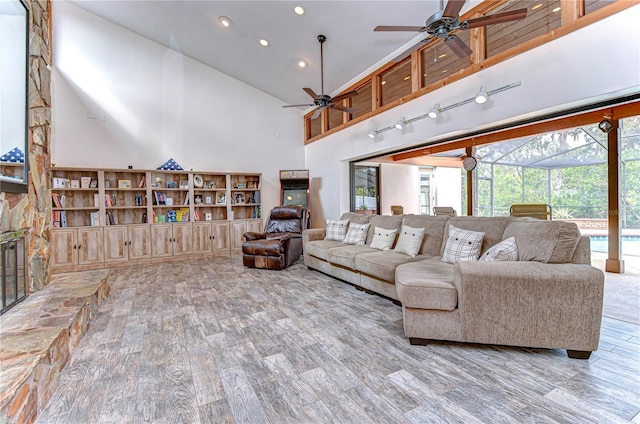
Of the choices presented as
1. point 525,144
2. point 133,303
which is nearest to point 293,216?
point 133,303

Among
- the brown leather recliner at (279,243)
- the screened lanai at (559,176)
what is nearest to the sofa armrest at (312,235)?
the brown leather recliner at (279,243)

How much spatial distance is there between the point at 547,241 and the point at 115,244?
6323 mm

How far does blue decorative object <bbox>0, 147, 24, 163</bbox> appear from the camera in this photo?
7.44ft

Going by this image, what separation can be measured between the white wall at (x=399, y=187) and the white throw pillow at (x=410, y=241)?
11.2 feet

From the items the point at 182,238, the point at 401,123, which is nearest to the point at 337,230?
the point at 401,123

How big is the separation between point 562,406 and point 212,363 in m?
2.13

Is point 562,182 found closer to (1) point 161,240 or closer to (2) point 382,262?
(2) point 382,262

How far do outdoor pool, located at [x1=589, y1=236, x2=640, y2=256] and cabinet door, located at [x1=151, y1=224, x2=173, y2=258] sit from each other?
8436 millimetres

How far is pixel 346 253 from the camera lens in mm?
3785

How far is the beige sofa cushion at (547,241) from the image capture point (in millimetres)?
2238

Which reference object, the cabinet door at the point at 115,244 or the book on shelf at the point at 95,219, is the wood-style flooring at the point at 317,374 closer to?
the cabinet door at the point at 115,244

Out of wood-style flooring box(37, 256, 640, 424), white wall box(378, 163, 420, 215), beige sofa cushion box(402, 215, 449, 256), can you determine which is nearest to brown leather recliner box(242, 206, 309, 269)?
wood-style flooring box(37, 256, 640, 424)

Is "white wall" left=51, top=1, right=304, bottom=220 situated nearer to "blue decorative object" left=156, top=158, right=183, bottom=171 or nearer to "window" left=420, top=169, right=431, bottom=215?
"blue decorative object" left=156, top=158, right=183, bottom=171

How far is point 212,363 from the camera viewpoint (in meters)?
2.01
